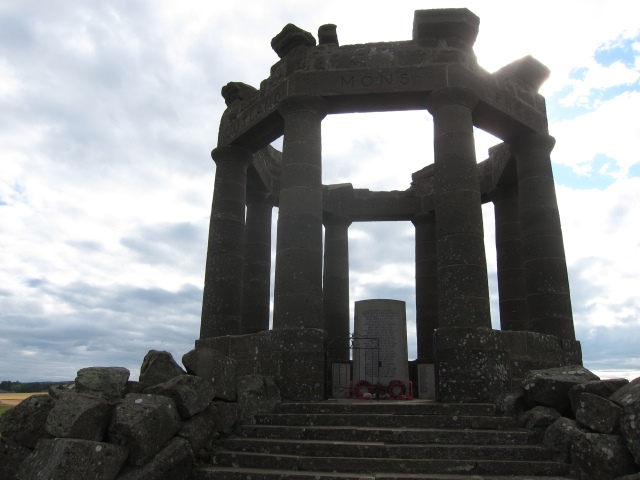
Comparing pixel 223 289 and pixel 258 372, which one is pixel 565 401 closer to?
pixel 258 372

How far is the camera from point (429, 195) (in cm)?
1934

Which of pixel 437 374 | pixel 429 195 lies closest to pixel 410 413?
pixel 437 374

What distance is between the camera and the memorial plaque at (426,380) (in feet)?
56.5

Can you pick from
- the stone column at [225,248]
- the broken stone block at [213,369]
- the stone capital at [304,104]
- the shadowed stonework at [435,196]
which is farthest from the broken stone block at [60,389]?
the stone capital at [304,104]

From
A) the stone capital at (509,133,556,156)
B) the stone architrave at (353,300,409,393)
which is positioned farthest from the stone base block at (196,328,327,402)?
the stone capital at (509,133,556,156)

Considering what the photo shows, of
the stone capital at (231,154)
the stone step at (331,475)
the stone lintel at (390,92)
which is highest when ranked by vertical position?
the stone lintel at (390,92)

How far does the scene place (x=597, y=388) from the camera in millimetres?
7684

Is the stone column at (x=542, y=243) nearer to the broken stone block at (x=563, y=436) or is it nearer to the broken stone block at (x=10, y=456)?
the broken stone block at (x=563, y=436)

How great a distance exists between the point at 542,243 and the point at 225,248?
779 centimetres

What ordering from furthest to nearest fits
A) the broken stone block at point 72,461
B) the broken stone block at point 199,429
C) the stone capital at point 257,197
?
1. the stone capital at point 257,197
2. the broken stone block at point 199,429
3. the broken stone block at point 72,461

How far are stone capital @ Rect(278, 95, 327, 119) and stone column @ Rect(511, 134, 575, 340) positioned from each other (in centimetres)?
552

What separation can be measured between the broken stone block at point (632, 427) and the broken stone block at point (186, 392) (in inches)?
230

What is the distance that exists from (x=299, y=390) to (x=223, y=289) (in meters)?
4.18

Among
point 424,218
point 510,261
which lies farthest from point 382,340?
point 424,218
